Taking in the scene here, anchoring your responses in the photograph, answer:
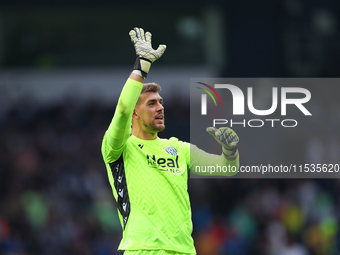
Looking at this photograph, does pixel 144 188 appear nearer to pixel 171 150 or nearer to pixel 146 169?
pixel 146 169

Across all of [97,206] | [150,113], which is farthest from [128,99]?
[97,206]

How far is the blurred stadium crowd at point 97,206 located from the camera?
11672 mm

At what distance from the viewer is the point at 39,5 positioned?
16.1m

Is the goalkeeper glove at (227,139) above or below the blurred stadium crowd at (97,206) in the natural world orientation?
above

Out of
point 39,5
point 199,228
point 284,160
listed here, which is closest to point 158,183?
point 199,228

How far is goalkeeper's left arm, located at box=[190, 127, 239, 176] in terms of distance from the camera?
5.47 meters

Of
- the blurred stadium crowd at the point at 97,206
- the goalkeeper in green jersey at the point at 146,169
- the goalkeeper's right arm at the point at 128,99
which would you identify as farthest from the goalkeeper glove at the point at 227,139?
the blurred stadium crowd at the point at 97,206

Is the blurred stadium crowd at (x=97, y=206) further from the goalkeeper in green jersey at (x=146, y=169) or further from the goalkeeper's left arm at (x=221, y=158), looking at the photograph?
the goalkeeper in green jersey at (x=146, y=169)

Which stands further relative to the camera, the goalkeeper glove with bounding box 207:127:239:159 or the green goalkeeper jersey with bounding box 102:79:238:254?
the goalkeeper glove with bounding box 207:127:239:159

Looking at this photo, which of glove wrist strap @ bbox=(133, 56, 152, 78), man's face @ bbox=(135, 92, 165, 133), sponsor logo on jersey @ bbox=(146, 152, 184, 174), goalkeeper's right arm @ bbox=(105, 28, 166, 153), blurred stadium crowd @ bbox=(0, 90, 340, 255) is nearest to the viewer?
goalkeeper's right arm @ bbox=(105, 28, 166, 153)

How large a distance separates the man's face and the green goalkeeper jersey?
0.21 metres

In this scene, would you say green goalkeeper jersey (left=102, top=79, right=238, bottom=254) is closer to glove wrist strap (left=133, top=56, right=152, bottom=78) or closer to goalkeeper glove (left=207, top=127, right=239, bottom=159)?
glove wrist strap (left=133, top=56, right=152, bottom=78)

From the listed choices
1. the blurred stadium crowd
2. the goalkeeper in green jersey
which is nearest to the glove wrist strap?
the goalkeeper in green jersey

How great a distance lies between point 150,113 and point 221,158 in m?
0.96
